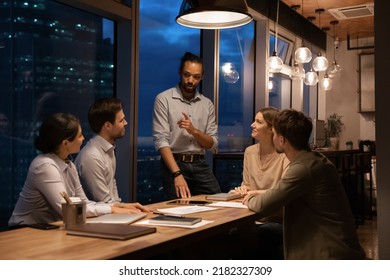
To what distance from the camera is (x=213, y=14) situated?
110 inches

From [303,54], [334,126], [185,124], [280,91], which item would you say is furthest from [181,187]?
[334,126]

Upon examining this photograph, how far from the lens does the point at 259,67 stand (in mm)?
5918

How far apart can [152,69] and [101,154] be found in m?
1.82

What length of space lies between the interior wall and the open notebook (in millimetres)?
7273

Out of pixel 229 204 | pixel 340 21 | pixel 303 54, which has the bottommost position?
pixel 229 204

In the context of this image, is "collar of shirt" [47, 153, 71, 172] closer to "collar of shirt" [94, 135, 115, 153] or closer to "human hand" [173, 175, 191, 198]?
"collar of shirt" [94, 135, 115, 153]

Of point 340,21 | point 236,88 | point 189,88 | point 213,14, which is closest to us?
point 213,14

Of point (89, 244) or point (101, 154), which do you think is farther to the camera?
point (101, 154)

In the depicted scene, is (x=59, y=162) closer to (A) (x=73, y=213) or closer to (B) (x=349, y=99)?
(A) (x=73, y=213)

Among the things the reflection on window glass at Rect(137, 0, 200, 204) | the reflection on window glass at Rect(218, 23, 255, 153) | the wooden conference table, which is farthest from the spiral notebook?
the reflection on window glass at Rect(218, 23, 255, 153)

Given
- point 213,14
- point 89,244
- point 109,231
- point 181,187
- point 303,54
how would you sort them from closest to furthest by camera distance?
1. point 89,244
2. point 109,231
3. point 213,14
4. point 181,187
5. point 303,54

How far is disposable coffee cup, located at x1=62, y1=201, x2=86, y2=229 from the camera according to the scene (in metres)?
1.68

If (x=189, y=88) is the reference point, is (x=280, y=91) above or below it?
above

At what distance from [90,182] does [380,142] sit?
144cm
